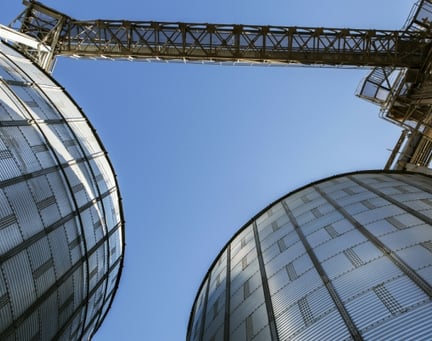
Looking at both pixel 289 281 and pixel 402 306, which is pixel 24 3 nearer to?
pixel 289 281

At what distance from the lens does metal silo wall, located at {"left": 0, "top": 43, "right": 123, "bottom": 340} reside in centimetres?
1187

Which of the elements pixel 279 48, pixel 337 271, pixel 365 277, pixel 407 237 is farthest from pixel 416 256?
pixel 279 48

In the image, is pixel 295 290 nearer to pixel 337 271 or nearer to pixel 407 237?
pixel 337 271

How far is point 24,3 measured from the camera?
2772cm

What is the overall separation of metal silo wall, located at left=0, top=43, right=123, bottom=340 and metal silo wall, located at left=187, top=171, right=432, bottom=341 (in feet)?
19.1

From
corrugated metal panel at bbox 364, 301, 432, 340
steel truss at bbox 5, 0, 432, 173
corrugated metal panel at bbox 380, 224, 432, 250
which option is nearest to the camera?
corrugated metal panel at bbox 364, 301, 432, 340

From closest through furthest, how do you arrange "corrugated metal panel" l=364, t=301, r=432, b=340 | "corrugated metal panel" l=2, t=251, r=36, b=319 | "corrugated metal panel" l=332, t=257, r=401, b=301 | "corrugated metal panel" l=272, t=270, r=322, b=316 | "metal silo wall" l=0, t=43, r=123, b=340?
"corrugated metal panel" l=364, t=301, r=432, b=340, "corrugated metal panel" l=332, t=257, r=401, b=301, "corrugated metal panel" l=2, t=251, r=36, b=319, "metal silo wall" l=0, t=43, r=123, b=340, "corrugated metal panel" l=272, t=270, r=322, b=316

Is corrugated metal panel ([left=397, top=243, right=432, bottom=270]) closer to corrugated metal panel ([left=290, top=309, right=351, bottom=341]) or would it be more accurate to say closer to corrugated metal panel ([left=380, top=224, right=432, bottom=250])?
corrugated metal panel ([left=380, top=224, right=432, bottom=250])

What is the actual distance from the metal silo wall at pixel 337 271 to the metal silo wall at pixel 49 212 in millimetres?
5819

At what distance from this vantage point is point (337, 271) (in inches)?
477

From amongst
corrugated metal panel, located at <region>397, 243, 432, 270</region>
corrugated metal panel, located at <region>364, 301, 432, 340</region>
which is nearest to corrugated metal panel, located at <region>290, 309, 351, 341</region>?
corrugated metal panel, located at <region>364, 301, 432, 340</region>

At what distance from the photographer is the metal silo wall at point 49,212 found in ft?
38.9

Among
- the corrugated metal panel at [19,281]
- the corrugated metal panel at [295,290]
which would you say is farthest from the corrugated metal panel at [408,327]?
the corrugated metal panel at [19,281]

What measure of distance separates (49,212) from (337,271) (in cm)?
983
